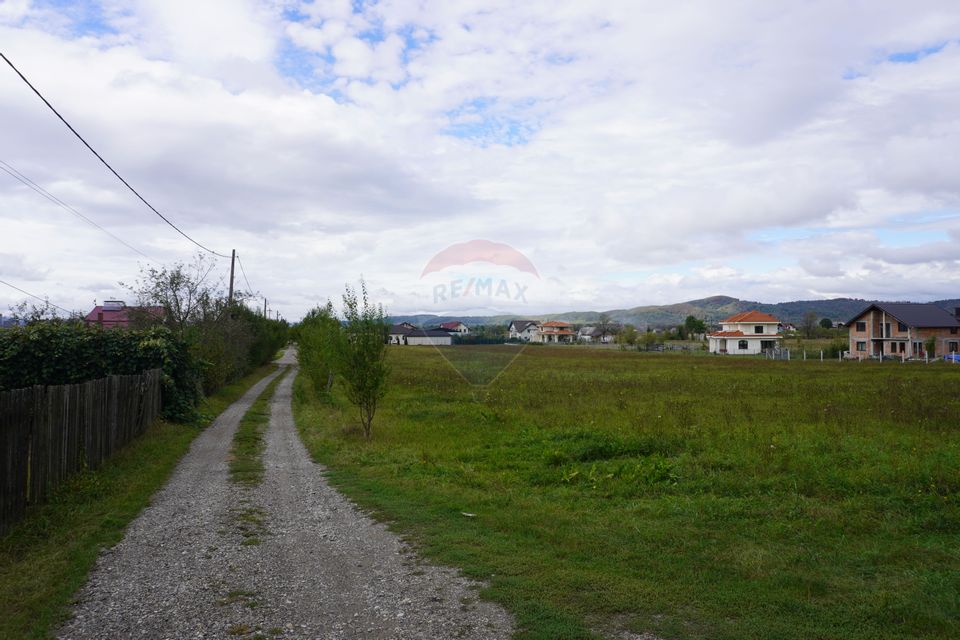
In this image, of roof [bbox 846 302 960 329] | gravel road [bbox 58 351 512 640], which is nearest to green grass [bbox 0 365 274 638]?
gravel road [bbox 58 351 512 640]

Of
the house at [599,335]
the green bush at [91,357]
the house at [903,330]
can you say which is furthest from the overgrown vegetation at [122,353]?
the house at [599,335]

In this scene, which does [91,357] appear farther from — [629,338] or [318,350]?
[629,338]

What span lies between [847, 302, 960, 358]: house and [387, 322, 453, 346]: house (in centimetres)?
4443

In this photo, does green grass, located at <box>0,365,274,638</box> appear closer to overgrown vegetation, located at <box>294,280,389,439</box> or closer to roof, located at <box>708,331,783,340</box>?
overgrown vegetation, located at <box>294,280,389,439</box>

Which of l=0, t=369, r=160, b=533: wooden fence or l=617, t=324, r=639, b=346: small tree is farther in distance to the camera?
l=617, t=324, r=639, b=346: small tree

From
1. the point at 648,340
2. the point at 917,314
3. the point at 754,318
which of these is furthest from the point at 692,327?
the point at 917,314

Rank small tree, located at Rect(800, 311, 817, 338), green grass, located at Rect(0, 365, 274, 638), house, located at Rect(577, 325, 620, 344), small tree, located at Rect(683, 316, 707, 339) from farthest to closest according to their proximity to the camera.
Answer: house, located at Rect(577, 325, 620, 344) → small tree, located at Rect(683, 316, 707, 339) → small tree, located at Rect(800, 311, 817, 338) → green grass, located at Rect(0, 365, 274, 638)

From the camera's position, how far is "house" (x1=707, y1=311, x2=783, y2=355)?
78.4m

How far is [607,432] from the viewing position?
14.2m

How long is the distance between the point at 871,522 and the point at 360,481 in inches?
314

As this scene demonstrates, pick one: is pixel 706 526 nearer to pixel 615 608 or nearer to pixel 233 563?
pixel 615 608

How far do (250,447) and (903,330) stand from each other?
217 ft

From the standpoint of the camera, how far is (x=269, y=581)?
6.02m

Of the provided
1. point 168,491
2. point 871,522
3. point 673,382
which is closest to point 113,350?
point 168,491
